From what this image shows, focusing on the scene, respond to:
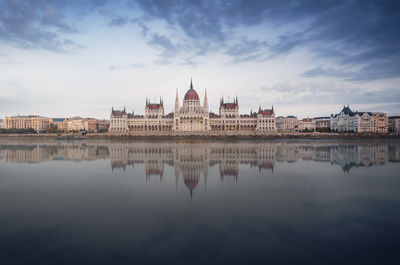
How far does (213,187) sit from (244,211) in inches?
128

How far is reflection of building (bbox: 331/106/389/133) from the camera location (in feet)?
321

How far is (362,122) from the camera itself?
98.2m

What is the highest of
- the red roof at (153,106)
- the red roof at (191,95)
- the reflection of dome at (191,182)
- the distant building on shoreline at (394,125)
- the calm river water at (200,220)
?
the red roof at (191,95)

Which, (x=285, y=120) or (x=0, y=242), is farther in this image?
(x=285, y=120)

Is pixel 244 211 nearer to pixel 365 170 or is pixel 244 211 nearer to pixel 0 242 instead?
pixel 0 242

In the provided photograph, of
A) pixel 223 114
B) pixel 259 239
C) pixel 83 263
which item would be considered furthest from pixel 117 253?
pixel 223 114

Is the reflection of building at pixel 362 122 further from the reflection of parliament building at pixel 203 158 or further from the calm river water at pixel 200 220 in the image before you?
the calm river water at pixel 200 220

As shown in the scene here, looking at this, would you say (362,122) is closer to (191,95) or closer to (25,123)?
(191,95)

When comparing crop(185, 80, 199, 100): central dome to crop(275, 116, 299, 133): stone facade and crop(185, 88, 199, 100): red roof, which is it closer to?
crop(185, 88, 199, 100): red roof

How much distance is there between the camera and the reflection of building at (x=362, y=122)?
97875 mm

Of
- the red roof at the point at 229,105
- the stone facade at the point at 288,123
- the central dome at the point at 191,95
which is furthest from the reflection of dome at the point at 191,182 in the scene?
the stone facade at the point at 288,123

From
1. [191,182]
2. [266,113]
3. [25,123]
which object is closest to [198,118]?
[266,113]

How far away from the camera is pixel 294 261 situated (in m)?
5.46

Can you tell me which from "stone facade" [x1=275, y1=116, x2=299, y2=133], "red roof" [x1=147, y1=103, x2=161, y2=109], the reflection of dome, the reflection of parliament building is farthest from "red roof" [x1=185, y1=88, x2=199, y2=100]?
the reflection of dome
